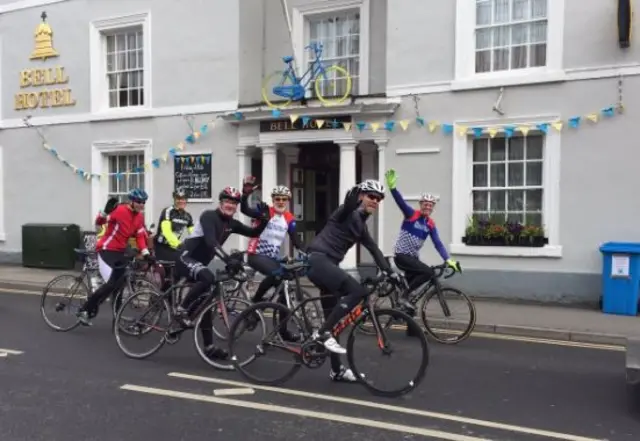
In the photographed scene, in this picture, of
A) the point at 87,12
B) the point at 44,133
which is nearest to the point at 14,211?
the point at 44,133

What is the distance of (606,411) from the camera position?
505 cm

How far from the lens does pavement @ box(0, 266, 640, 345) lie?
8117 millimetres

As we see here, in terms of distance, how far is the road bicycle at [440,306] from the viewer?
7.58 m

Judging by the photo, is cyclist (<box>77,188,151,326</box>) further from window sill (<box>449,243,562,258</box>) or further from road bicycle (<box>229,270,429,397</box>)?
window sill (<box>449,243,562,258</box>)

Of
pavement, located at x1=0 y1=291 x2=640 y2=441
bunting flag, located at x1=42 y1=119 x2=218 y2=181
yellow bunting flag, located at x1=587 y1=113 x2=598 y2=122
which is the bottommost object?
pavement, located at x1=0 y1=291 x2=640 y2=441

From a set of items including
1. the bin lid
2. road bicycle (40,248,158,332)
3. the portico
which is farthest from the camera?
the portico

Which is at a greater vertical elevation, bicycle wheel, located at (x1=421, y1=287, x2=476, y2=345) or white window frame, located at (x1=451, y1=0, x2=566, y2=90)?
white window frame, located at (x1=451, y1=0, x2=566, y2=90)

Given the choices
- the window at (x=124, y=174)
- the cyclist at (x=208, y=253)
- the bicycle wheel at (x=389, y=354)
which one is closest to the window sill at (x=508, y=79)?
the cyclist at (x=208, y=253)

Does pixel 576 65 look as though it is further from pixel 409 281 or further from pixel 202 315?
pixel 202 315

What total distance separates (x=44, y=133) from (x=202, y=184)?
5.11 meters

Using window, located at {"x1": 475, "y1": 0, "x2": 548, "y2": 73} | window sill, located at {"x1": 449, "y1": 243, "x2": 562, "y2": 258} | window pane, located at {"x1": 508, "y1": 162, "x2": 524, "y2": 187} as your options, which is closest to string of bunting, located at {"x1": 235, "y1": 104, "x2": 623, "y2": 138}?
window pane, located at {"x1": 508, "y1": 162, "x2": 524, "y2": 187}

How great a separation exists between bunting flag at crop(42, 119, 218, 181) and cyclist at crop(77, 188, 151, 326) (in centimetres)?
595

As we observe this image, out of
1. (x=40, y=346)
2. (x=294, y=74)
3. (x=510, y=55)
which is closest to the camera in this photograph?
(x=40, y=346)

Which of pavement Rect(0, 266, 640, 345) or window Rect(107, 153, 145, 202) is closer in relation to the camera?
pavement Rect(0, 266, 640, 345)
